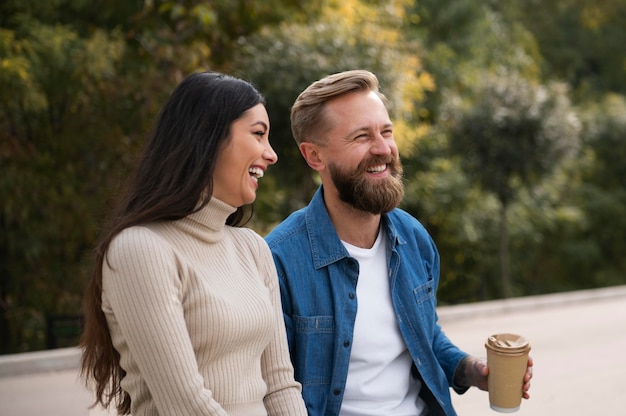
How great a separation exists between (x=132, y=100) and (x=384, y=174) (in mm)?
6341

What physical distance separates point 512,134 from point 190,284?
388 inches

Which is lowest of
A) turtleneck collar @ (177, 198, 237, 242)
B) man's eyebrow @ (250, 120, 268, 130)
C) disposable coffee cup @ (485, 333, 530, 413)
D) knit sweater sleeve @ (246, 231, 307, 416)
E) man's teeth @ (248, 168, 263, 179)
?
disposable coffee cup @ (485, 333, 530, 413)

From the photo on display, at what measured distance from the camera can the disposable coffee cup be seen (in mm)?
2438

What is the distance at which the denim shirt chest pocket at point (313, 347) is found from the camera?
2.55m

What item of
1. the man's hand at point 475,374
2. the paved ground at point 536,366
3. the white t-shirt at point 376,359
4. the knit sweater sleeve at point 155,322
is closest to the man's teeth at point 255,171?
the knit sweater sleeve at point 155,322

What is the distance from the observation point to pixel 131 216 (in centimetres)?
198

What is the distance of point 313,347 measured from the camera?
8.39 feet

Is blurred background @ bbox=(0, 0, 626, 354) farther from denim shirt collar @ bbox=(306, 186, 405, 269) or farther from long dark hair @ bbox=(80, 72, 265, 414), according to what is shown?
long dark hair @ bbox=(80, 72, 265, 414)

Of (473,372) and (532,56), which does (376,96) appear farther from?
(532,56)

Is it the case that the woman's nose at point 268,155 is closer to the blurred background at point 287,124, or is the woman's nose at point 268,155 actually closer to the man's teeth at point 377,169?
the man's teeth at point 377,169

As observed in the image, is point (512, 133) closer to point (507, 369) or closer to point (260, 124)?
point (507, 369)

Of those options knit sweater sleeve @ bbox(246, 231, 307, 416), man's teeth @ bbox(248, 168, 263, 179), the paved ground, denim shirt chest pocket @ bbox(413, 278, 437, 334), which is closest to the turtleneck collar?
man's teeth @ bbox(248, 168, 263, 179)

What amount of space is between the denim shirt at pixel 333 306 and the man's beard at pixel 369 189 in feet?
0.41

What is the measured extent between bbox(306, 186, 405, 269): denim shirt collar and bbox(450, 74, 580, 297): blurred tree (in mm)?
8732
